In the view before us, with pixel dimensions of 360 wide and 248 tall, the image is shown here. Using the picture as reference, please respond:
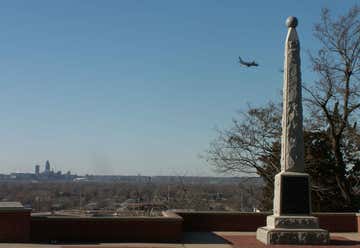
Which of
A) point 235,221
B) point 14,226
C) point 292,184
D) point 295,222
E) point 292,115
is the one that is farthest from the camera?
point 235,221

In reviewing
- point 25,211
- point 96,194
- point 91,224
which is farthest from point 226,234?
point 96,194

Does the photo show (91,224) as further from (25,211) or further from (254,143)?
(254,143)

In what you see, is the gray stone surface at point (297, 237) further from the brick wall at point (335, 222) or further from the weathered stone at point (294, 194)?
the brick wall at point (335, 222)

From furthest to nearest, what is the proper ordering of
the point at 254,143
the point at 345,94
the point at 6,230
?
the point at 254,143
the point at 345,94
the point at 6,230

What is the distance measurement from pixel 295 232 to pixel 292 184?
1.46 m

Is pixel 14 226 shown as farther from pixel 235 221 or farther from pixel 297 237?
pixel 235 221

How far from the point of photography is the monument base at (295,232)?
53.1 ft

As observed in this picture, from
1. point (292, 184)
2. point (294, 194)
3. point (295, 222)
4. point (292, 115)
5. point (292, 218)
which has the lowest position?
point (295, 222)

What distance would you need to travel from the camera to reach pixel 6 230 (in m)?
15.5

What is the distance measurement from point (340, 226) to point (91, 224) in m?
9.42

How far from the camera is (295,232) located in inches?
639

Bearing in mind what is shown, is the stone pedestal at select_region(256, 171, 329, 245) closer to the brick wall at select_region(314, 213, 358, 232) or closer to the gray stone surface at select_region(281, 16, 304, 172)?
the gray stone surface at select_region(281, 16, 304, 172)

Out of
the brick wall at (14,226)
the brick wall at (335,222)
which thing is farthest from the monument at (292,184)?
the brick wall at (14,226)

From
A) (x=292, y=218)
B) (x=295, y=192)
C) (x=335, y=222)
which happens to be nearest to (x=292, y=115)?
(x=295, y=192)
